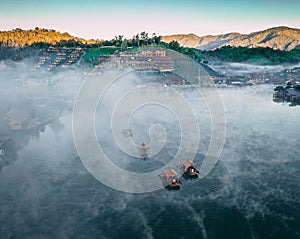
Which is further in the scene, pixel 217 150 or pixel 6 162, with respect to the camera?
pixel 217 150

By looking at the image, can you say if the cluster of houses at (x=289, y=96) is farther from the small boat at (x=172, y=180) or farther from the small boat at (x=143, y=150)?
the small boat at (x=172, y=180)

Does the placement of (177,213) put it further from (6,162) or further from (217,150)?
(6,162)

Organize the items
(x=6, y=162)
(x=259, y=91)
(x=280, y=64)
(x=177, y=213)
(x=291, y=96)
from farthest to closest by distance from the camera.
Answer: (x=280, y=64), (x=259, y=91), (x=291, y=96), (x=6, y=162), (x=177, y=213)

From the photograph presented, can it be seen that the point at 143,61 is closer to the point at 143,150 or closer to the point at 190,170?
the point at 143,150

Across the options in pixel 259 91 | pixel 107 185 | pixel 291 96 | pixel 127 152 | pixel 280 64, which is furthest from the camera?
pixel 280 64

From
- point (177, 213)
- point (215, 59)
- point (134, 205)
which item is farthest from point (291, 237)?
point (215, 59)

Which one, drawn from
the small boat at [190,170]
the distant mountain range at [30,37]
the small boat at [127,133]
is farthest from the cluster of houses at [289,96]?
the distant mountain range at [30,37]
